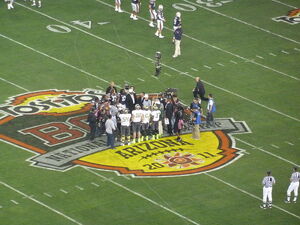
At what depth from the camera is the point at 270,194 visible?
40250 mm

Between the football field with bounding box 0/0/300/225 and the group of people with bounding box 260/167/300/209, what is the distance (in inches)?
16.4

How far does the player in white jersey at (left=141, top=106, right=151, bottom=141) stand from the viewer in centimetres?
4593

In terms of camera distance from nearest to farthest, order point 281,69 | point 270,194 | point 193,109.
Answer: point 270,194 → point 193,109 → point 281,69

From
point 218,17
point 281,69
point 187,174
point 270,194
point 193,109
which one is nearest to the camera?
point 270,194

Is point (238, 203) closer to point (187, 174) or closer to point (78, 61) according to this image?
point (187, 174)

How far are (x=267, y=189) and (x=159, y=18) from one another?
1866 centimetres

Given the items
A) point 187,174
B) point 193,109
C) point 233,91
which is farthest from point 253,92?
point 187,174

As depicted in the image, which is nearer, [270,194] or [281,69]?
[270,194]

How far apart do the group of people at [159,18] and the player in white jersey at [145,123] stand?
9.25m

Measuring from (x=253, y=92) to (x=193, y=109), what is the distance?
18.8ft

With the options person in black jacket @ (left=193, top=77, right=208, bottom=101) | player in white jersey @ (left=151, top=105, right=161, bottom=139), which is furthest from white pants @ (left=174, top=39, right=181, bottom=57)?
player in white jersey @ (left=151, top=105, right=161, bottom=139)

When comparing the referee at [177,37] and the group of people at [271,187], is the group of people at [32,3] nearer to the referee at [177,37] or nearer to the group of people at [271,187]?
the referee at [177,37]

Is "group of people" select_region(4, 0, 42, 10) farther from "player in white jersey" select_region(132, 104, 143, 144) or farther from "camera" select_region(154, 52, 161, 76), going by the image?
"player in white jersey" select_region(132, 104, 143, 144)

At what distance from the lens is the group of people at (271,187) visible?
132ft
